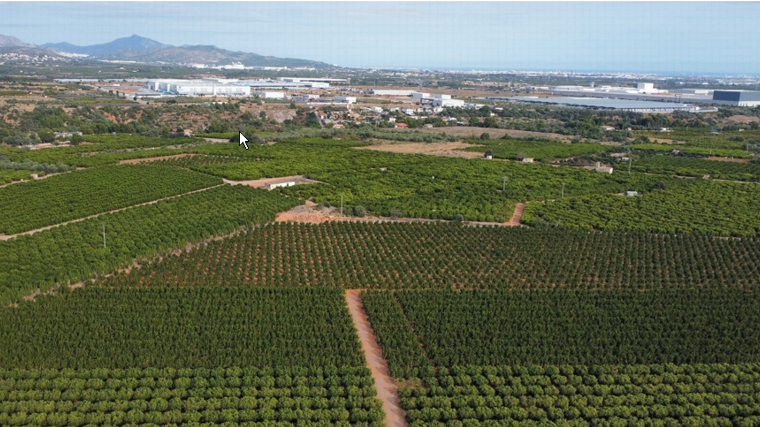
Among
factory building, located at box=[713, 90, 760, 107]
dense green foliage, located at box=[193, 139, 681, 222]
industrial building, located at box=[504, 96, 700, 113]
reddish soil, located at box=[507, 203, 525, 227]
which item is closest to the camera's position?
reddish soil, located at box=[507, 203, 525, 227]

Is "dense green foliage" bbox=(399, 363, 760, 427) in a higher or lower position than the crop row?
lower

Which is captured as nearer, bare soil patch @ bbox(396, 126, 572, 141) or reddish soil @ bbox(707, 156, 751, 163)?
reddish soil @ bbox(707, 156, 751, 163)

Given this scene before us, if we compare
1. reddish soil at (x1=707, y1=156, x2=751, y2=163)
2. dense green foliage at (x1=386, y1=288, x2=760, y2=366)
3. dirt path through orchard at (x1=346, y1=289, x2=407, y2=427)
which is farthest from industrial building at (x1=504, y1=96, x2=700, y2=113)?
dirt path through orchard at (x1=346, y1=289, x2=407, y2=427)

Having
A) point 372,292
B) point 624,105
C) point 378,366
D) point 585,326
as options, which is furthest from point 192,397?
point 624,105

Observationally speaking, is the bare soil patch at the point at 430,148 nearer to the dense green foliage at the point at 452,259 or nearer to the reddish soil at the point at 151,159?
the reddish soil at the point at 151,159

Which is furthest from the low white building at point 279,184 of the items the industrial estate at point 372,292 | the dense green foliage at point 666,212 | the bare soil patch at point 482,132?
the bare soil patch at point 482,132

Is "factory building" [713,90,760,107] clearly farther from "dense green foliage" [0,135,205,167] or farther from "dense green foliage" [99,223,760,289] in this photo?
"dense green foliage" [0,135,205,167]

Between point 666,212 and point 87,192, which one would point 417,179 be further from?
point 87,192
